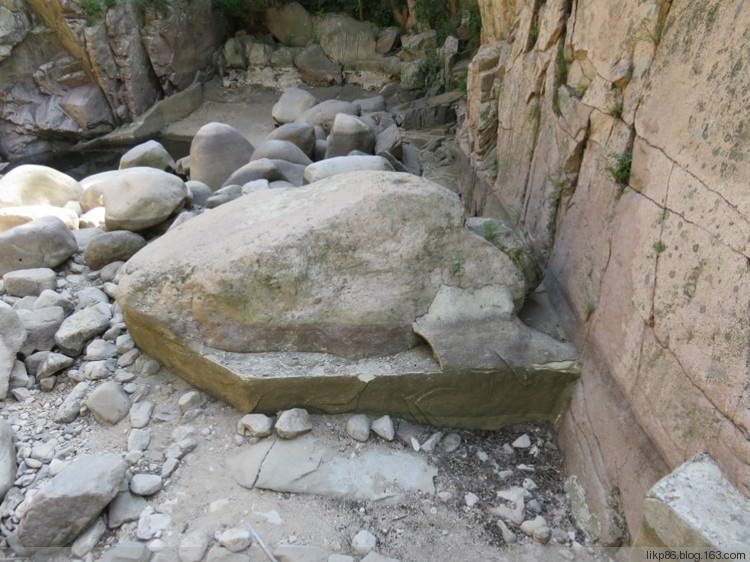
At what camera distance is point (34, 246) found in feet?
11.3

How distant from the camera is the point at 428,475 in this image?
7.09 feet

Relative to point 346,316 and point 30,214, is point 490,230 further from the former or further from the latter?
point 30,214

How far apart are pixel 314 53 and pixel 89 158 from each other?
5672mm

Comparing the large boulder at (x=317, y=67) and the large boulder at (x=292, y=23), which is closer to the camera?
the large boulder at (x=317, y=67)

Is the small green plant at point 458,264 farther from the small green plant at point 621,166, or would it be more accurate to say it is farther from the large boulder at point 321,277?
the small green plant at point 621,166

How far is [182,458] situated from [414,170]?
5.09 meters

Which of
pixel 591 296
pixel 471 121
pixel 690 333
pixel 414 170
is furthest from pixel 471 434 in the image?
pixel 414 170

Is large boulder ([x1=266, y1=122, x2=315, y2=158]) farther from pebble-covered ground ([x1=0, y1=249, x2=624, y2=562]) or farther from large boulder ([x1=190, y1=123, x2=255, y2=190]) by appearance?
pebble-covered ground ([x1=0, y1=249, x2=624, y2=562])

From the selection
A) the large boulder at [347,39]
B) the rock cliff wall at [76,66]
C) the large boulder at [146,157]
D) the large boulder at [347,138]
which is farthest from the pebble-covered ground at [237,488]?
the large boulder at [347,39]

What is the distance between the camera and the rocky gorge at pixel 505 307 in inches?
60.6

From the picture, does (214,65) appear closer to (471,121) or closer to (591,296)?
(471,121)

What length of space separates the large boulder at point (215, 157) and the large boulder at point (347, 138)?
37.9 inches

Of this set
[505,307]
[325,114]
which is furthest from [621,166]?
[325,114]

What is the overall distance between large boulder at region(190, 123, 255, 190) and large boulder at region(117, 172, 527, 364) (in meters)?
3.37
